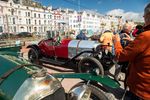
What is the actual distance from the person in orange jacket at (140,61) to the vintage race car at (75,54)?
436 cm

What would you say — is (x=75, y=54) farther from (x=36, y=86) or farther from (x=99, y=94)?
(x=36, y=86)

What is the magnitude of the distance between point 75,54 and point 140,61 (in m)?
6.40

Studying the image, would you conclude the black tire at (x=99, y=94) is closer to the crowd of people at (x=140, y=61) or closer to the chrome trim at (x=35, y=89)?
the chrome trim at (x=35, y=89)

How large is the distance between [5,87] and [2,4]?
221 feet

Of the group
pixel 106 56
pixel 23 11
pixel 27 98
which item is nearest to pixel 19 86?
pixel 27 98

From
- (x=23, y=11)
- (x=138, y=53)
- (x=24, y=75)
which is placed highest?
(x=23, y=11)

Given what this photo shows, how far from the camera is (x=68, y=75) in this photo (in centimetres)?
383

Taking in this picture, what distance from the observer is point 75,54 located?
890cm

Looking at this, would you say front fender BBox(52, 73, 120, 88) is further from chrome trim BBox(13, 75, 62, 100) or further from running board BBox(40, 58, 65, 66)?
running board BBox(40, 58, 65, 66)

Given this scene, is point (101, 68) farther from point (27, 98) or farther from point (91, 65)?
point (27, 98)

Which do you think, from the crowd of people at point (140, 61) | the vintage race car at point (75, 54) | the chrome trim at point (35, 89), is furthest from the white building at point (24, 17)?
the crowd of people at point (140, 61)

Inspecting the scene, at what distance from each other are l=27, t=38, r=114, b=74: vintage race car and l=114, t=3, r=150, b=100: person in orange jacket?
14.3 ft

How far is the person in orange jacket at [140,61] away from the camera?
8.00ft

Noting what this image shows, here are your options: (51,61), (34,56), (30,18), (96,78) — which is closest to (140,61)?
(96,78)
